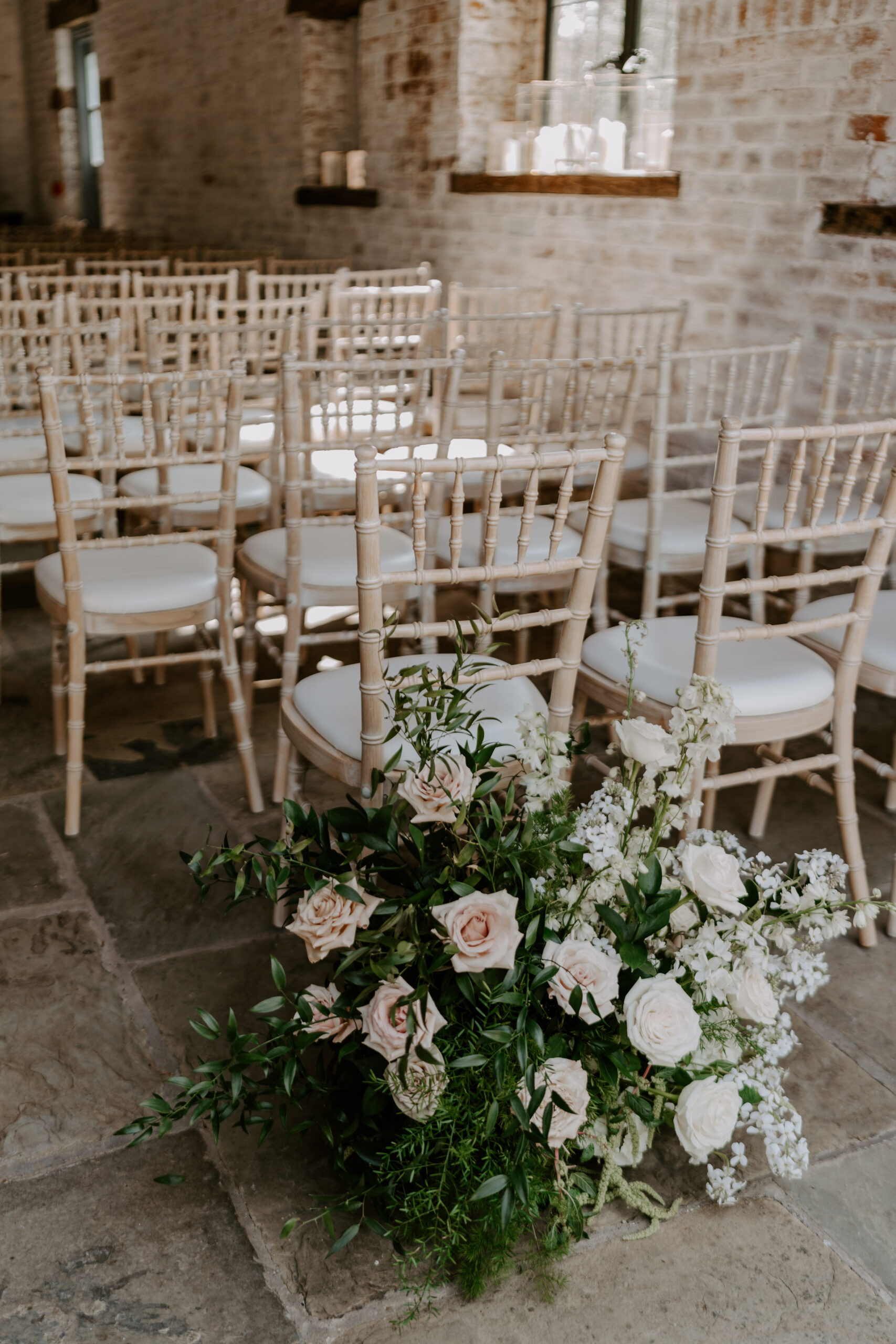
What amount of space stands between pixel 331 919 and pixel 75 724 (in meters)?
1.28

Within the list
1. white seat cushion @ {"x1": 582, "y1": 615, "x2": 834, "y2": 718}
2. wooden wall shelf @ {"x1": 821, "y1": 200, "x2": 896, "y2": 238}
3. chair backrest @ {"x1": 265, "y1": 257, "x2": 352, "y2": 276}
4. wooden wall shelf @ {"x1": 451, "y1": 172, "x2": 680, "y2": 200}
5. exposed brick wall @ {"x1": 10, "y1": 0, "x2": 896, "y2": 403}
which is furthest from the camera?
chair backrest @ {"x1": 265, "y1": 257, "x2": 352, "y2": 276}

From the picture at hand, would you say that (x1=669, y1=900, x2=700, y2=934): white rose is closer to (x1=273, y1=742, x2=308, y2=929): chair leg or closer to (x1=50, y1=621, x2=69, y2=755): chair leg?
(x1=273, y1=742, x2=308, y2=929): chair leg

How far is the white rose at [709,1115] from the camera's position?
1597 mm

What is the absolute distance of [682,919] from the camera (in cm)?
172

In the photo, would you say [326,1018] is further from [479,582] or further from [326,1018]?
[479,582]

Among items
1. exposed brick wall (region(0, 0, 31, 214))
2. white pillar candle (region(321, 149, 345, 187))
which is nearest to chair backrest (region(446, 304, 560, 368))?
white pillar candle (region(321, 149, 345, 187))

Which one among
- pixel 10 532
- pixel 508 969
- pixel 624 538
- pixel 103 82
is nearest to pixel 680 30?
pixel 624 538

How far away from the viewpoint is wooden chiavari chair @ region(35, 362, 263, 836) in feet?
8.39

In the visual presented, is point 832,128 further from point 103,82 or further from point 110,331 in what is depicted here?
point 103,82

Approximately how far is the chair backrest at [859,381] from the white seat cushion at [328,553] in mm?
1328

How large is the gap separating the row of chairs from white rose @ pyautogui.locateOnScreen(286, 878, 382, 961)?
0.29 metres

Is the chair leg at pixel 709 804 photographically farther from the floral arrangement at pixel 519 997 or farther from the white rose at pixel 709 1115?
the white rose at pixel 709 1115

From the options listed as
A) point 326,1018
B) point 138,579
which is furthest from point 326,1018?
point 138,579


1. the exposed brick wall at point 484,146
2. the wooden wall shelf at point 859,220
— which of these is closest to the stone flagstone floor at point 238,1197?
the wooden wall shelf at point 859,220
